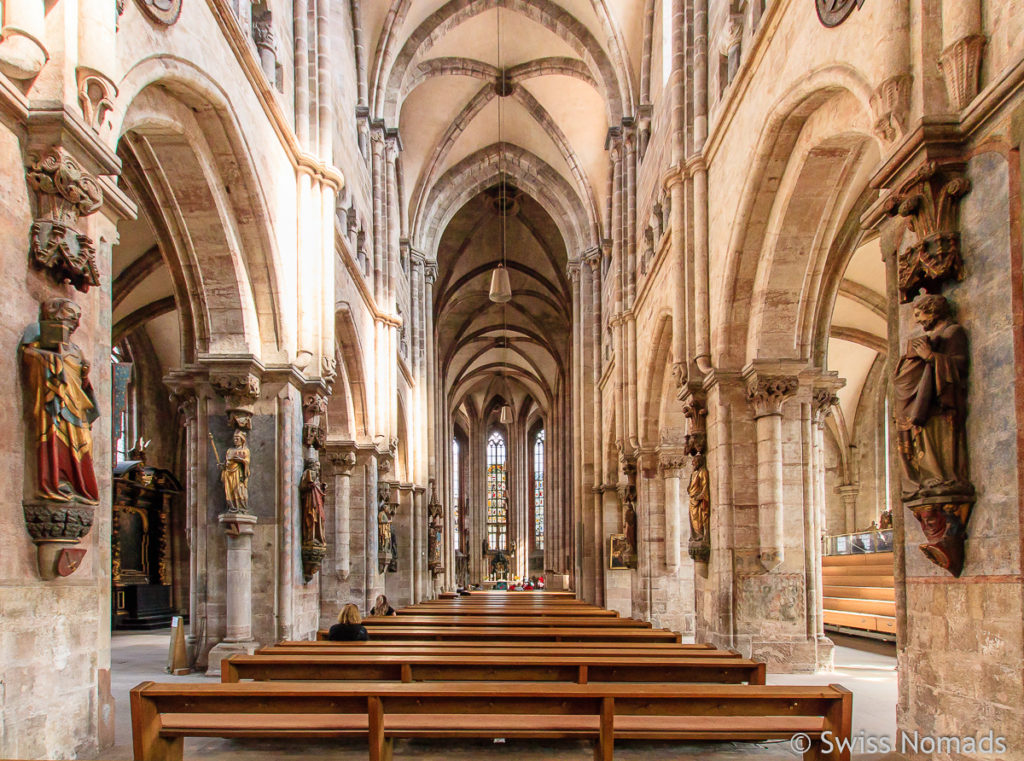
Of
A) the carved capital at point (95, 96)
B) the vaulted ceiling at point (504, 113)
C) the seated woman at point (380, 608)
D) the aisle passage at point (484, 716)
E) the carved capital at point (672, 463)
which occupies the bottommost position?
the seated woman at point (380, 608)

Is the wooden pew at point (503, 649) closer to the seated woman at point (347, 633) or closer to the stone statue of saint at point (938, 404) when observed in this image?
the seated woman at point (347, 633)

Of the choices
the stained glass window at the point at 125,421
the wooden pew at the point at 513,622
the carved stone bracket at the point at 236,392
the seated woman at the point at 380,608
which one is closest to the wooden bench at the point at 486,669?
the carved stone bracket at the point at 236,392

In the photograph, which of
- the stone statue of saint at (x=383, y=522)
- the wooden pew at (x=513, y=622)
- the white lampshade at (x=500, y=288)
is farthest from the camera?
the white lampshade at (x=500, y=288)

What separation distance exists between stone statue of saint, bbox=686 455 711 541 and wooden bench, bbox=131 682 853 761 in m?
7.29

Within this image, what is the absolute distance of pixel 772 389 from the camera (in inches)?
500

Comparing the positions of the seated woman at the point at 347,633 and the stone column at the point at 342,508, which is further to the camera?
the stone column at the point at 342,508

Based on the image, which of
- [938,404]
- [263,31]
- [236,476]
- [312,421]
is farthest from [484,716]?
[263,31]

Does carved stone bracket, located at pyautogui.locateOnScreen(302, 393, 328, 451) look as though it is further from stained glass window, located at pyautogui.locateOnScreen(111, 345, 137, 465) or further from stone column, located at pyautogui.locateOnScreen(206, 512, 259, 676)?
stained glass window, located at pyautogui.locateOnScreen(111, 345, 137, 465)

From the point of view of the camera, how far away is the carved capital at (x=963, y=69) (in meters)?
6.43

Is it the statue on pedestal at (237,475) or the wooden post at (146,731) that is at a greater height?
the statue on pedestal at (237,475)

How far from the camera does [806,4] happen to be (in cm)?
998

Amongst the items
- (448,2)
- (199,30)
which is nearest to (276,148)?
(199,30)

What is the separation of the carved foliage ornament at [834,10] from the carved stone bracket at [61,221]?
6.80 m

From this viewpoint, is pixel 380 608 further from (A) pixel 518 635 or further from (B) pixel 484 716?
(B) pixel 484 716
